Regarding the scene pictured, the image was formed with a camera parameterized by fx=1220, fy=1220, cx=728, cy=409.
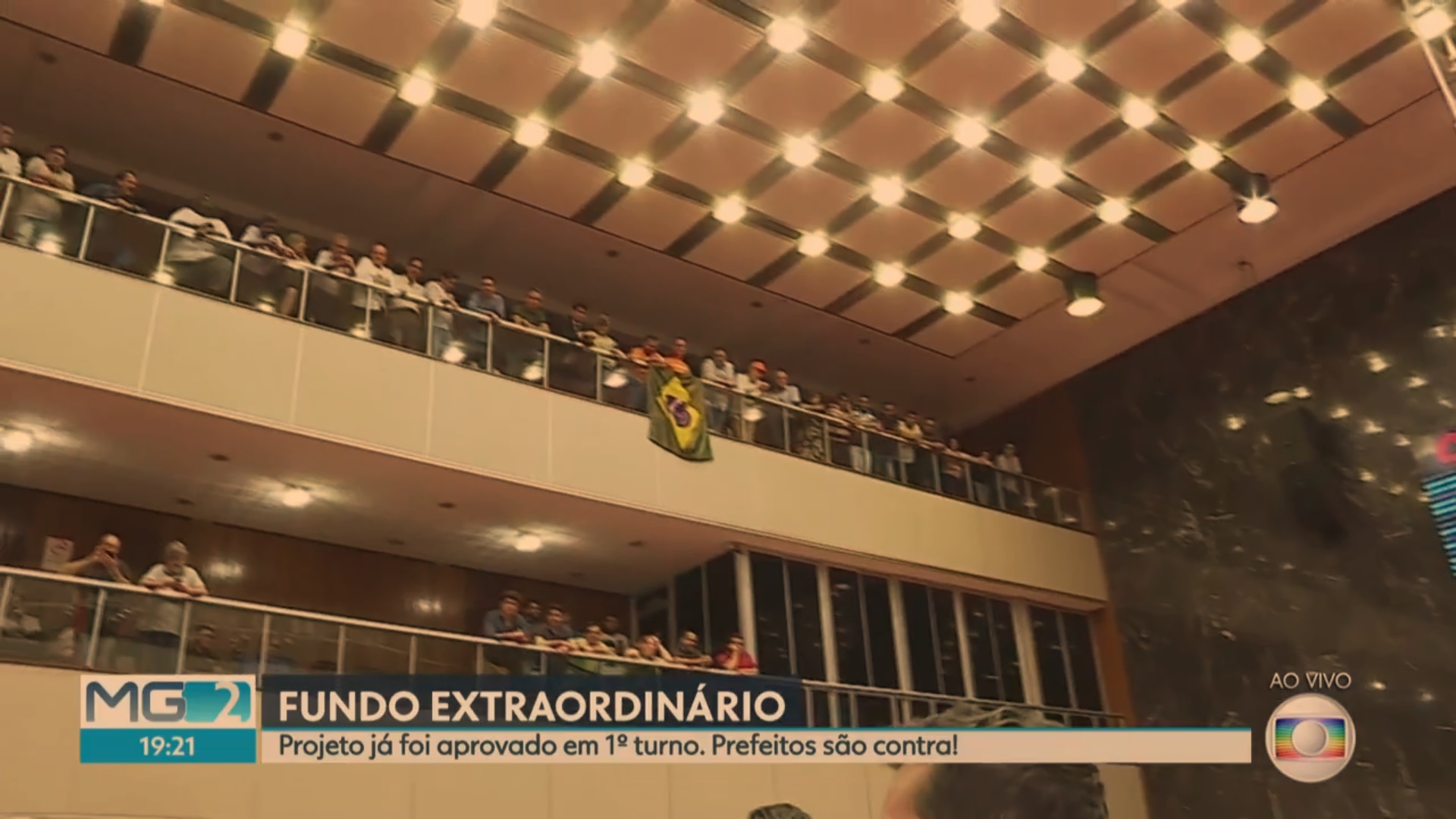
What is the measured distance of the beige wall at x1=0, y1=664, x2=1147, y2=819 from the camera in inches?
357

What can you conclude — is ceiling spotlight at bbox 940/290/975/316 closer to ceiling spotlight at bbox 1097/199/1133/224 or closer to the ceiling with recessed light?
the ceiling with recessed light

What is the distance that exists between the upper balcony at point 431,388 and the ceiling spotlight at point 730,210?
2.32 metres

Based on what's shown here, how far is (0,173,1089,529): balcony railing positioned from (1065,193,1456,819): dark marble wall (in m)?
2.01

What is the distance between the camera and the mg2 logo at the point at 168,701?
944 centimetres

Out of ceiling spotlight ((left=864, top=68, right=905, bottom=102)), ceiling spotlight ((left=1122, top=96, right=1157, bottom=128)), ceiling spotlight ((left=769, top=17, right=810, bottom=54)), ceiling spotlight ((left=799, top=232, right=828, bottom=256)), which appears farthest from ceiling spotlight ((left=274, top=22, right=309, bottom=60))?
ceiling spotlight ((left=1122, top=96, right=1157, bottom=128))

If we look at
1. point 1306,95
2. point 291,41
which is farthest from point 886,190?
point 291,41

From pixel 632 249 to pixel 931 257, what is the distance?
417 cm

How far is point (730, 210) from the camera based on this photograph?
1589 centimetres

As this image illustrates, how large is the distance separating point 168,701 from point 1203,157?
516 inches

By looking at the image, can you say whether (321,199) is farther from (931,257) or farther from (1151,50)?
(1151,50)

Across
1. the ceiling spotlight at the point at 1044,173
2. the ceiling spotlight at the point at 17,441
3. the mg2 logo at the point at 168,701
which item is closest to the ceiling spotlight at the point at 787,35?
the ceiling spotlight at the point at 1044,173

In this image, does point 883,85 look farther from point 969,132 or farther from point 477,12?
point 477,12

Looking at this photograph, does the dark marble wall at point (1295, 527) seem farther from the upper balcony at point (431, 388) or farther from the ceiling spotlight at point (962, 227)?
the ceiling spotlight at point (962, 227)

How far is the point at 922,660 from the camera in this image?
660 inches
